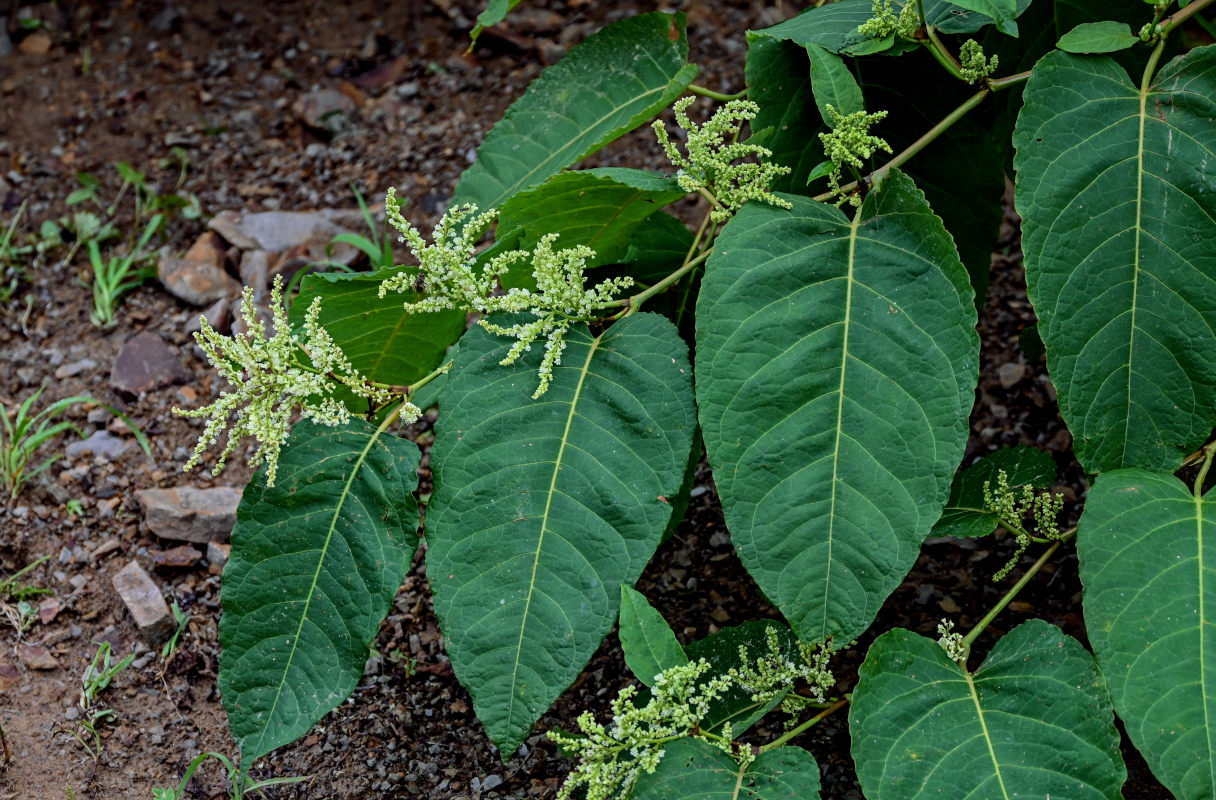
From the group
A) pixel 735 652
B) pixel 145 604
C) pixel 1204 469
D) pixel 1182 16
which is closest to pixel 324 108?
pixel 145 604

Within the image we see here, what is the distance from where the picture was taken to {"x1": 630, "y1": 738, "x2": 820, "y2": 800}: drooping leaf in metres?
1.35

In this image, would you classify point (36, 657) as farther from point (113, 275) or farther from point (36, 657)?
point (113, 275)

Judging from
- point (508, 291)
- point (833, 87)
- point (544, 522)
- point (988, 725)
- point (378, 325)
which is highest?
point (833, 87)

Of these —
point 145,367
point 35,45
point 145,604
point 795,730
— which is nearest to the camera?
point 795,730

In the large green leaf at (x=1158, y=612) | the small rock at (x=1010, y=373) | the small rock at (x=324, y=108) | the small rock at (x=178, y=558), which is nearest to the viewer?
the large green leaf at (x=1158, y=612)

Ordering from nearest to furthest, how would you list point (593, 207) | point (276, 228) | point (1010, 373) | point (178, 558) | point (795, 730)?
1. point (795, 730)
2. point (593, 207)
3. point (178, 558)
4. point (1010, 373)
5. point (276, 228)

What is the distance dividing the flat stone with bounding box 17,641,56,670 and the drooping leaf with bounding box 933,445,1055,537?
1.65 m

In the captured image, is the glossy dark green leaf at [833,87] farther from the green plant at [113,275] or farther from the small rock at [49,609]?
the green plant at [113,275]

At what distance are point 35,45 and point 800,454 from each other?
3265mm

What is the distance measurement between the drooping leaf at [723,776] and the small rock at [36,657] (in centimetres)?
128

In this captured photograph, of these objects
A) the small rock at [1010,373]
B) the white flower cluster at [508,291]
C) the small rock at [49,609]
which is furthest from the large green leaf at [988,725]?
the small rock at [49,609]

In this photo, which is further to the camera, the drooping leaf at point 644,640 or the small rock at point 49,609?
the small rock at point 49,609

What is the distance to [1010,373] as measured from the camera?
246 centimetres

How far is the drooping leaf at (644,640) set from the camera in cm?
141
